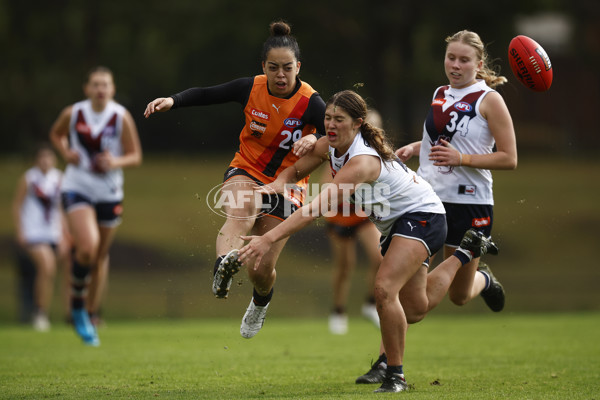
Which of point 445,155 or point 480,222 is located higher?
point 445,155

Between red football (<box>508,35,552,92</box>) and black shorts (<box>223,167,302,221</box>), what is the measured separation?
6.46ft

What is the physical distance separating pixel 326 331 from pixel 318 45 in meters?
13.1

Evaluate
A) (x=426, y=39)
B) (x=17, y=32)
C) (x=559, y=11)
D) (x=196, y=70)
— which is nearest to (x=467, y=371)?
(x=426, y=39)

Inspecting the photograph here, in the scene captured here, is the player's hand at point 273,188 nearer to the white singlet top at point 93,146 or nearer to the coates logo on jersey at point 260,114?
the coates logo on jersey at point 260,114

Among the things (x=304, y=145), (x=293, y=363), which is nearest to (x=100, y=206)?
(x=293, y=363)

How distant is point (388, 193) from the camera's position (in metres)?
5.61

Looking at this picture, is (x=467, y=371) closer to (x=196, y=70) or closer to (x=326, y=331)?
(x=326, y=331)

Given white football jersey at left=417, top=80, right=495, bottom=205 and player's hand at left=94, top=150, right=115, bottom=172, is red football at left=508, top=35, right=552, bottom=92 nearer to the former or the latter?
white football jersey at left=417, top=80, right=495, bottom=205

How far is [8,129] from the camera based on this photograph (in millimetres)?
26578

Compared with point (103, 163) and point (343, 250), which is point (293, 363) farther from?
point (343, 250)

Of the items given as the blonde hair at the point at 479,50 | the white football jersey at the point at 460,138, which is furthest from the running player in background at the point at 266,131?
the blonde hair at the point at 479,50

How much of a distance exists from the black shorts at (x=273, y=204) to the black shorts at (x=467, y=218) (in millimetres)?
1174

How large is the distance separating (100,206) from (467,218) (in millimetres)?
4217

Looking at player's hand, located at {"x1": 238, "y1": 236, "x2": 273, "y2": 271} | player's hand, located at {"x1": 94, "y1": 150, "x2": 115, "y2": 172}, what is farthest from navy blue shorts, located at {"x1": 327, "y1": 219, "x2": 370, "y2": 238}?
player's hand, located at {"x1": 238, "y1": 236, "x2": 273, "y2": 271}
